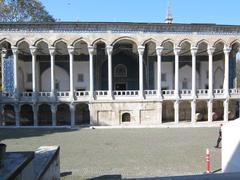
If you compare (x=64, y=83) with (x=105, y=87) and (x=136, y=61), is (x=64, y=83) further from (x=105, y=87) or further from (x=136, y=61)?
(x=136, y=61)

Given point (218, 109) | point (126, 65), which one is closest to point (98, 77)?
point (126, 65)

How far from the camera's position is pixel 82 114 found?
31000 millimetres

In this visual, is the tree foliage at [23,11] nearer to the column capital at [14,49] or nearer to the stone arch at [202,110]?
the column capital at [14,49]

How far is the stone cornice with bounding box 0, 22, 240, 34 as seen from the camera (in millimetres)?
28312

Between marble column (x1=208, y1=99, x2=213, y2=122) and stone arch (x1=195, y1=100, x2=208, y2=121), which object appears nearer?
marble column (x1=208, y1=99, x2=213, y2=122)

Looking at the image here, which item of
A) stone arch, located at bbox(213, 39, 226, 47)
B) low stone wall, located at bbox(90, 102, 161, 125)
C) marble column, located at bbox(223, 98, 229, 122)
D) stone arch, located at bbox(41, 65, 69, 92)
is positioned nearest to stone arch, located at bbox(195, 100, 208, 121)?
marble column, located at bbox(223, 98, 229, 122)

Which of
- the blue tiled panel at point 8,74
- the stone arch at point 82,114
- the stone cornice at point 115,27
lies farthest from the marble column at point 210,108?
the blue tiled panel at point 8,74

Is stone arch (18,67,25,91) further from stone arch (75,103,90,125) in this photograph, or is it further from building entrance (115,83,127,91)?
building entrance (115,83,127,91)

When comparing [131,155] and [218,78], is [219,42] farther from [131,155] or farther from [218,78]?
[131,155]

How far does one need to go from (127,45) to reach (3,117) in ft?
46.3

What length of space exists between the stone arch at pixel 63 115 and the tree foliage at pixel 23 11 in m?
11.4

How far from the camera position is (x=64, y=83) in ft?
113

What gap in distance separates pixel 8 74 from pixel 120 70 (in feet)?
37.5

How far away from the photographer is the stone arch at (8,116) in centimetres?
3012
